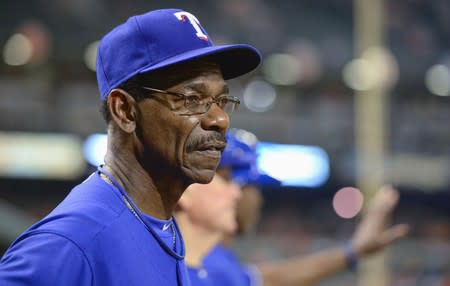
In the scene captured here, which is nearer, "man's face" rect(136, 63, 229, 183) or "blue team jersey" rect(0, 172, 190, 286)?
"blue team jersey" rect(0, 172, 190, 286)

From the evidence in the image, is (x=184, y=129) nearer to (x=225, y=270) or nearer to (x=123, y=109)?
(x=123, y=109)

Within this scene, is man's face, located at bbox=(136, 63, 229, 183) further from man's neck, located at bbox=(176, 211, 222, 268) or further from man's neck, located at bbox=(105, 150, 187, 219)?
man's neck, located at bbox=(176, 211, 222, 268)

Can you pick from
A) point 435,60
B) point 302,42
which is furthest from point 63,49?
point 435,60

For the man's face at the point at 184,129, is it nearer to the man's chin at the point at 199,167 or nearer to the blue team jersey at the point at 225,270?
the man's chin at the point at 199,167

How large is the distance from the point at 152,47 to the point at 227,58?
19cm

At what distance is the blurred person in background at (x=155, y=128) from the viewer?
1.64 meters

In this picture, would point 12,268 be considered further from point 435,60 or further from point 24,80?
point 435,60

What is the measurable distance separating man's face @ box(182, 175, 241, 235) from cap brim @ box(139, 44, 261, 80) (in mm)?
1254

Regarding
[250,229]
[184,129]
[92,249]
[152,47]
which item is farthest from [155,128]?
[250,229]

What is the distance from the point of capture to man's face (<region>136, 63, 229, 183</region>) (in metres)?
1.69

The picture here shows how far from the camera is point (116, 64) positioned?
5.57ft

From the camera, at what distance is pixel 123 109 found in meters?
1.71

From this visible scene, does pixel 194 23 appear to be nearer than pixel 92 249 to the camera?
No

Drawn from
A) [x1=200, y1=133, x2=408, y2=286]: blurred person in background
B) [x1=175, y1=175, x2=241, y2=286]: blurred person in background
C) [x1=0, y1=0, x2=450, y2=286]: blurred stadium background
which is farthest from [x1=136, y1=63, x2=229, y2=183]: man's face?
[x1=0, y1=0, x2=450, y2=286]: blurred stadium background
